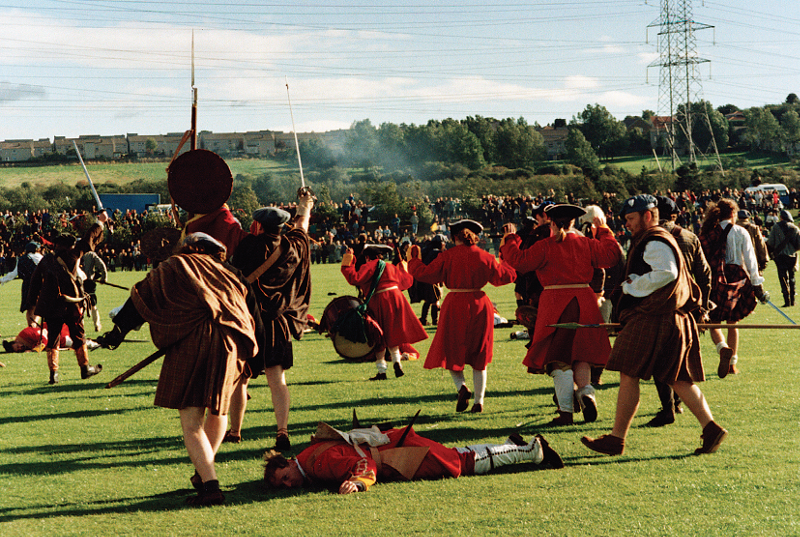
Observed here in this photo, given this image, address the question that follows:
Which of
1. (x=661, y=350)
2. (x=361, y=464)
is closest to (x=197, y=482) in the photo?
(x=361, y=464)

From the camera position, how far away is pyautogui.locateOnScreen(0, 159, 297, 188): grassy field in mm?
92312

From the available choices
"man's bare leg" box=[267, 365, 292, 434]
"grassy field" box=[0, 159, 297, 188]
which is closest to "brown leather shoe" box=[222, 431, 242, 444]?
"man's bare leg" box=[267, 365, 292, 434]

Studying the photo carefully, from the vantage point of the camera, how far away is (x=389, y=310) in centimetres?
938

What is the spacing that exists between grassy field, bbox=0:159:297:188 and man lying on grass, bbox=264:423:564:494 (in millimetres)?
86080

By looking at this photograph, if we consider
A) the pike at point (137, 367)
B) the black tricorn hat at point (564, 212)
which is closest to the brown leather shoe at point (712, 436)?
the black tricorn hat at point (564, 212)

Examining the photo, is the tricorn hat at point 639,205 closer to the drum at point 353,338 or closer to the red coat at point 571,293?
the red coat at point 571,293

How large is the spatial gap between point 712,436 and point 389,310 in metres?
4.60

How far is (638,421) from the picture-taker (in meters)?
6.56

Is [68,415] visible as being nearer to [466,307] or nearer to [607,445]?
[466,307]

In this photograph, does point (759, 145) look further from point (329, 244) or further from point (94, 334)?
point (94, 334)

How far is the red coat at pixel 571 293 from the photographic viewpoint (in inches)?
259

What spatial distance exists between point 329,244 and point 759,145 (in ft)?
262

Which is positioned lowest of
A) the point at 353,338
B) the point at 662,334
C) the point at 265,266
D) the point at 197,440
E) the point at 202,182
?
the point at 353,338

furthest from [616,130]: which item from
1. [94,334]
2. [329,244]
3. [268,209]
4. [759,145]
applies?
[268,209]
